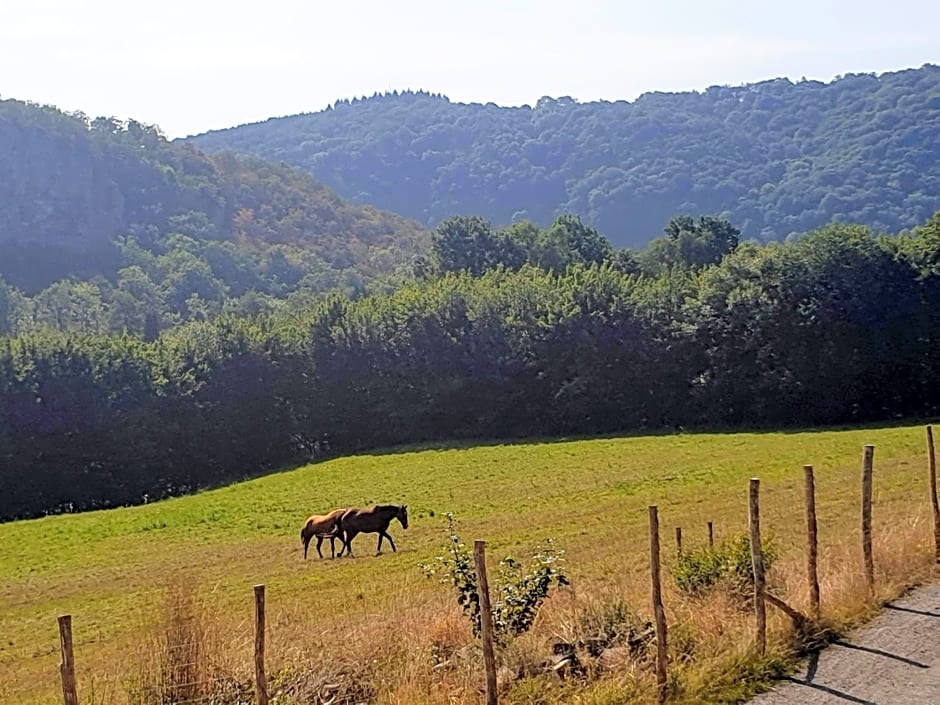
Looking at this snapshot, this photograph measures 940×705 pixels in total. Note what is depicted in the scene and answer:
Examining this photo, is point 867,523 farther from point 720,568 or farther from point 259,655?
point 259,655

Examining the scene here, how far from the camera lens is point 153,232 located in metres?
168

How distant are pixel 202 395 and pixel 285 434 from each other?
16.3ft

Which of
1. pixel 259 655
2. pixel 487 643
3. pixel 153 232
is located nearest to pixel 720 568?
pixel 487 643

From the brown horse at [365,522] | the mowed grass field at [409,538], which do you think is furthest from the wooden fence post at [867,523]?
the brown horse at [365,522]

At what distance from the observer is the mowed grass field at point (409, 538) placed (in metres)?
12.0

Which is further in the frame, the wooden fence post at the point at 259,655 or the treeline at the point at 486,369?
the treeline at the point at 486,369

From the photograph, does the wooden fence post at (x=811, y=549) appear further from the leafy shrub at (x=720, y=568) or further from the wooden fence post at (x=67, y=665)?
the wooden fence post at (x=67, y=665)

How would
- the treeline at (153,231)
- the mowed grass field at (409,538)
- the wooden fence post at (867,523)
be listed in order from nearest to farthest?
the wooden fence post at (867,523) < the mowed grass field at (409,538) < the treeline at (153,231)

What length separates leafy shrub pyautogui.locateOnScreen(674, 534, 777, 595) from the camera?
11.8 m

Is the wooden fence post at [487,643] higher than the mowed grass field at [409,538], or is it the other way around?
the wooden fence post at [487,643]

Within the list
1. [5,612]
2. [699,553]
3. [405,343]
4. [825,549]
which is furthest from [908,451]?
[405,343]

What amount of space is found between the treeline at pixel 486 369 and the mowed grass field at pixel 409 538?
528 centimetres

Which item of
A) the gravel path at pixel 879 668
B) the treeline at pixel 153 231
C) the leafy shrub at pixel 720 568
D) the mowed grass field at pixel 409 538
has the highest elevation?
the treeline at pixel 153 231

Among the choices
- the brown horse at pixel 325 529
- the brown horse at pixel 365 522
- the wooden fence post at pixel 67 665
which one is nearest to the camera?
the wooden fence post at pixel 67 665
